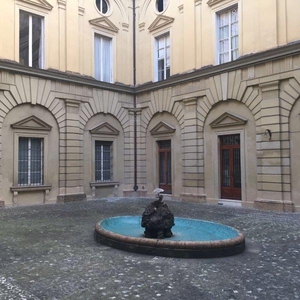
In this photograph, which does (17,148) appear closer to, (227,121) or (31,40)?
(31,40)

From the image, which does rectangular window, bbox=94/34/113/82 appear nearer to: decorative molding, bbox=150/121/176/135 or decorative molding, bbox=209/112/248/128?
decorative molding, bbox=150/121/176/135

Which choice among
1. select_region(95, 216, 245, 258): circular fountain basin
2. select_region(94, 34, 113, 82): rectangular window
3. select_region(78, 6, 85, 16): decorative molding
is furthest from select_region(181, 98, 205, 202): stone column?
select_region(78, 6, 85, 16): decorative molding

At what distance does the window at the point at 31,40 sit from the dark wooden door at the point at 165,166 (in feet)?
24.0

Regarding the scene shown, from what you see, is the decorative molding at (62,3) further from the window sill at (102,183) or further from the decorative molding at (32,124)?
the window sill at (102,183)

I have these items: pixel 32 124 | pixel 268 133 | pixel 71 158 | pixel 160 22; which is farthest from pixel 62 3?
pixel 268 133

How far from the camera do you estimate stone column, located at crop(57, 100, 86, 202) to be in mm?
15953

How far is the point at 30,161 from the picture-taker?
49.7 feet

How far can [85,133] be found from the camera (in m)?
17.0

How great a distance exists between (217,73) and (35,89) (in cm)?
827

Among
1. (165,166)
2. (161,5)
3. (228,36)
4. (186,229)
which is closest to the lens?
(186,229)

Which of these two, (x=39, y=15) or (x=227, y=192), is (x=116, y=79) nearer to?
(x=39, y=15)

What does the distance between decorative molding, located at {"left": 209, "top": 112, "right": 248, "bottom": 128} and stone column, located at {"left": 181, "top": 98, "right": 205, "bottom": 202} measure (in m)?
0.89

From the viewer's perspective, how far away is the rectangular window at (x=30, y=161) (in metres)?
14.9

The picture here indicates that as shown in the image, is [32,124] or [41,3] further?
[41,3]
